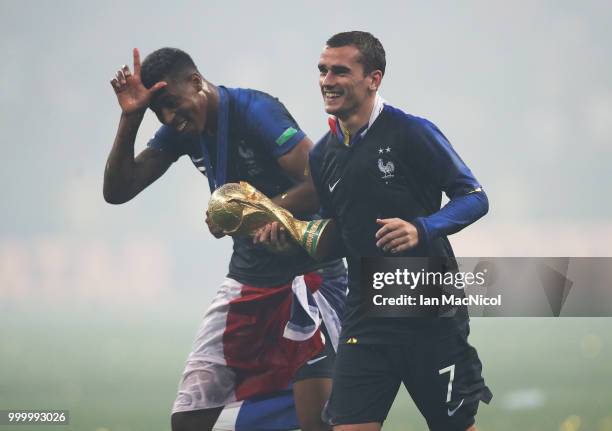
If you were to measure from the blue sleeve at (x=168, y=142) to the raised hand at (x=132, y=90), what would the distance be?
566mm

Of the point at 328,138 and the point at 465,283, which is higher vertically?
the point at 328,138

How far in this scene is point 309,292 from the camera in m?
6.95

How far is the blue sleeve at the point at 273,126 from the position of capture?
6562 millimetres

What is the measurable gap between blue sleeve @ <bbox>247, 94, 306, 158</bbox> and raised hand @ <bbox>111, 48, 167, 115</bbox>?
2.08 ft

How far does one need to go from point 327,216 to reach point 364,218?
0.32 m

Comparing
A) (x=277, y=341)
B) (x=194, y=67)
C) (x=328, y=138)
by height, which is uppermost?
(x=194, y=67)

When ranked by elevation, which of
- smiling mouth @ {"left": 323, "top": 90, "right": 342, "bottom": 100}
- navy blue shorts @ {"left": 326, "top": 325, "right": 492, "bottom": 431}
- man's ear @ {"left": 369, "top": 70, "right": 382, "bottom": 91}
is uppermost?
man's ear @ {"left": 369, "top": 70, "right": 382, "bottom": 91}

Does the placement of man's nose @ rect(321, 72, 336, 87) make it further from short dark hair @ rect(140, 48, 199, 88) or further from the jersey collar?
short dark hair @ rect(140, 48, 199, 88)

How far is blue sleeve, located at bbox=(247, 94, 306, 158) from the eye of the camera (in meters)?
6.56

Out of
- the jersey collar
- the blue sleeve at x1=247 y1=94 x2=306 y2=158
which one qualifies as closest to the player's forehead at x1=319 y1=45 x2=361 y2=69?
the jersey collar

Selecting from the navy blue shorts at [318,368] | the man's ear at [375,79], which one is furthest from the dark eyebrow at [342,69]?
the navy blue shorts at [318,368]

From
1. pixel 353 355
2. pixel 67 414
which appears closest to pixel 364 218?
pixel 353 355

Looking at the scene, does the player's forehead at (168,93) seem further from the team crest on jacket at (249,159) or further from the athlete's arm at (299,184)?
the athlete's arm at (299,184)

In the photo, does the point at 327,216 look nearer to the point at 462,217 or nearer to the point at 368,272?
the point at 368,272
